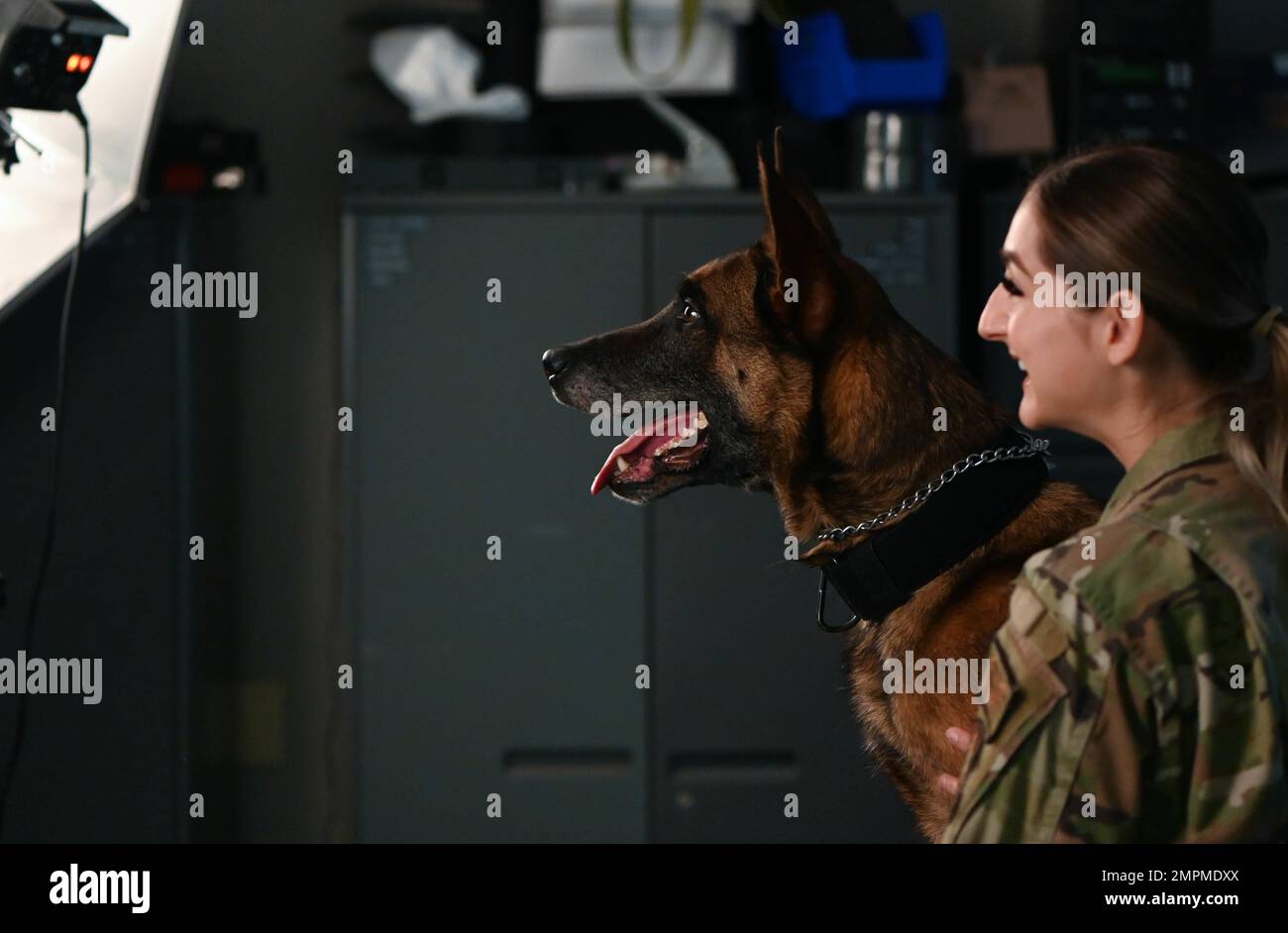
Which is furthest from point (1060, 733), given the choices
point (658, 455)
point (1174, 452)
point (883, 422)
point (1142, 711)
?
point (658, 455)

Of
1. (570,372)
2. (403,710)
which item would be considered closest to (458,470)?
(403,710)

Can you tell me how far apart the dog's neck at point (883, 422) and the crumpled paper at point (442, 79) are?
1610mm

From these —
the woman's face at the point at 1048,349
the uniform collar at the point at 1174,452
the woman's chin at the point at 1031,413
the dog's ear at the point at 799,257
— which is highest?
the dog's ear at the point at 799,257

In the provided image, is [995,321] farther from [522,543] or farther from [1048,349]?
[522,543]

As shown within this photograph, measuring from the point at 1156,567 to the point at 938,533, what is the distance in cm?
34

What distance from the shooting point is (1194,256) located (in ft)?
2.75

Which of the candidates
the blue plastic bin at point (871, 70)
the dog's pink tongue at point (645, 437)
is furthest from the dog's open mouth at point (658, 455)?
the blue plastic bin at point (871, 70)

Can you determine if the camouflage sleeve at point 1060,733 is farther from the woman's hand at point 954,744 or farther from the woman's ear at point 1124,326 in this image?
the woman's hand at point 954,744

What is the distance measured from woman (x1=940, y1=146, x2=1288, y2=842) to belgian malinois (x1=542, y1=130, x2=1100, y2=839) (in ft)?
0.85

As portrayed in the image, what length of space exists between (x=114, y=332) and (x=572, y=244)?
82cm

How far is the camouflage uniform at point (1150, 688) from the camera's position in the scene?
74cm

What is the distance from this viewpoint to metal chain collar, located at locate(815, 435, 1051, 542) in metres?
1.10

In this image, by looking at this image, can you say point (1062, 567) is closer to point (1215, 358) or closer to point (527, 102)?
point (1215, 358)

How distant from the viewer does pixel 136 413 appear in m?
2.39
